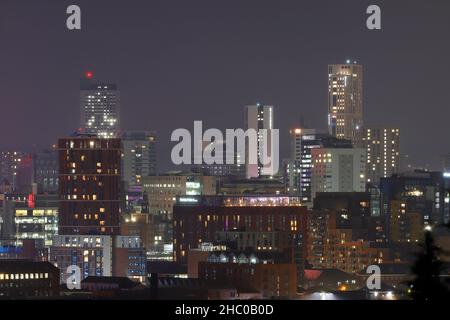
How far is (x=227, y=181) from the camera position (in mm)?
101312

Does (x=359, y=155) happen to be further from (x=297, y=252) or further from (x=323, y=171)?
(x=297, y=252)

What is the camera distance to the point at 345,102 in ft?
366

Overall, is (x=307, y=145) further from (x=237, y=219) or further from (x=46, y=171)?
(x=237, y=219)

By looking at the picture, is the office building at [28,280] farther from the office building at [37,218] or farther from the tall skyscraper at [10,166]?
the tall skyscraper at [10,166]

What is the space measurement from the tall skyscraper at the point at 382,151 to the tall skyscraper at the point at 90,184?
74.3 ft

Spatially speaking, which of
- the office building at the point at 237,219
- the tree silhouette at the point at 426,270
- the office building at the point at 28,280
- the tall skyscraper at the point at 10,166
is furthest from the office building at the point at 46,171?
the tree silhouette at the point at 426,270

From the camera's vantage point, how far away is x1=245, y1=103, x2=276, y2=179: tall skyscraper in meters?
101

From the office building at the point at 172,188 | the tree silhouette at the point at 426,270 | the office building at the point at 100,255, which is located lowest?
the office building at the point at 100,255

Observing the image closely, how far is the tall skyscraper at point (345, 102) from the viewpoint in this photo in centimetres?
11100

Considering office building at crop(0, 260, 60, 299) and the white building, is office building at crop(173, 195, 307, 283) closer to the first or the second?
the white building

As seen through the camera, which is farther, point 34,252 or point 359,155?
point 359,155
